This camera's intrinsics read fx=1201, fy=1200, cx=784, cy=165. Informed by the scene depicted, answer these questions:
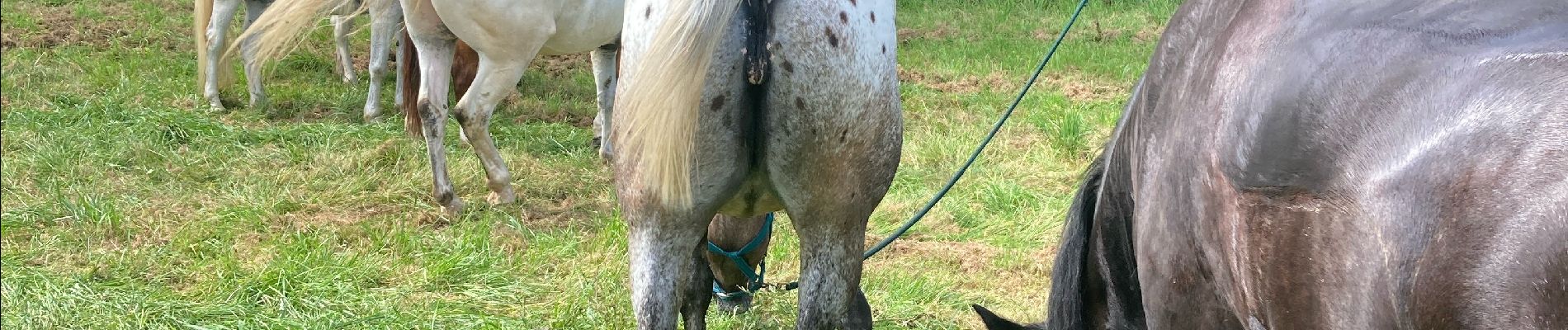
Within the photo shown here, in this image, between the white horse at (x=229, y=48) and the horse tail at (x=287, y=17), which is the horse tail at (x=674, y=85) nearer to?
the horse tail at (x=287, y=17)

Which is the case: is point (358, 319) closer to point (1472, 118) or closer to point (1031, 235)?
point (1031, 235)

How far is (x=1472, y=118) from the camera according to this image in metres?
1.10

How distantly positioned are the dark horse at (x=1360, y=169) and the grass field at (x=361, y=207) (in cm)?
203

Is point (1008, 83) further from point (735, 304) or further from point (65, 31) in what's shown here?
point (65, 31)

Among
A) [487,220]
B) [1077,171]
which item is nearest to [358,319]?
[487,220]

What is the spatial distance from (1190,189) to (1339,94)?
0.80 ft

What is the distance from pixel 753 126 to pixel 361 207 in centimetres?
292

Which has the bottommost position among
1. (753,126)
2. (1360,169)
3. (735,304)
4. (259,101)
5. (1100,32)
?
(259,101)

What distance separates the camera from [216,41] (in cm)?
682

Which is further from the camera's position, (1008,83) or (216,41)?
(1008,83)

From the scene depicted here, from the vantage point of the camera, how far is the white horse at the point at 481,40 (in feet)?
14.0

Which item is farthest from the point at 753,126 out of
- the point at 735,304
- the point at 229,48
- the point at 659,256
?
the point at 229,48

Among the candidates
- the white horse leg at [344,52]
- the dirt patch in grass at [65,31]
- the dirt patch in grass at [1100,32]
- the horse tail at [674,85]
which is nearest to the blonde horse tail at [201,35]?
the white horse leg at [344,52]

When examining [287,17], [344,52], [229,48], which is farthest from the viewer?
[344,52]
